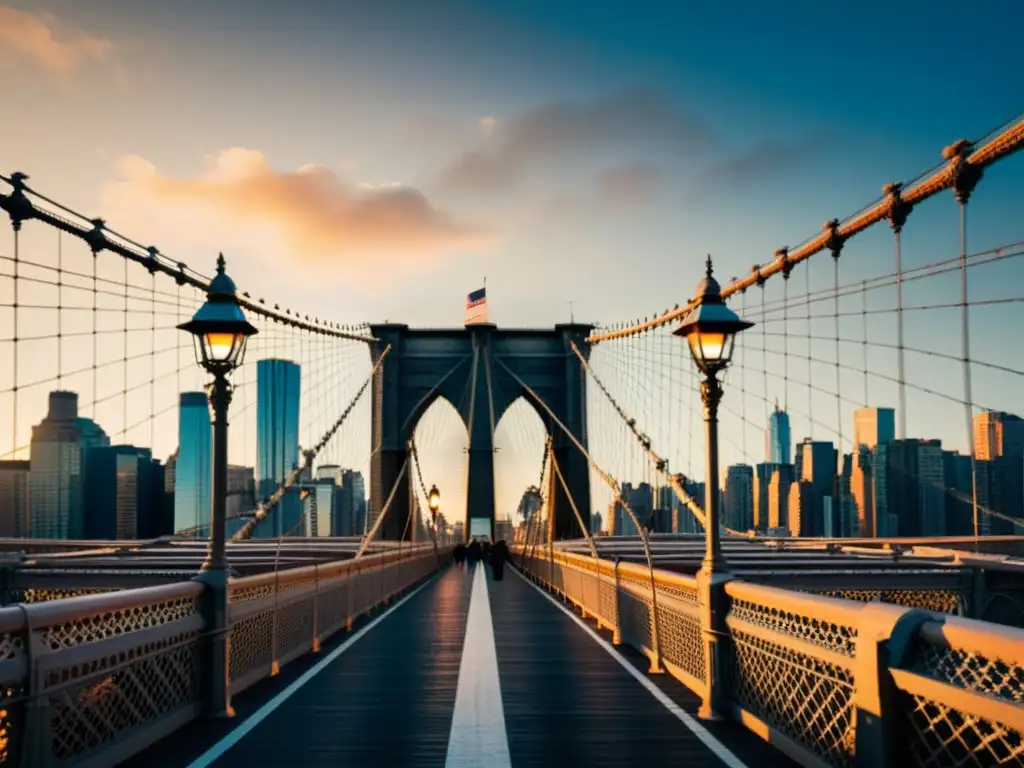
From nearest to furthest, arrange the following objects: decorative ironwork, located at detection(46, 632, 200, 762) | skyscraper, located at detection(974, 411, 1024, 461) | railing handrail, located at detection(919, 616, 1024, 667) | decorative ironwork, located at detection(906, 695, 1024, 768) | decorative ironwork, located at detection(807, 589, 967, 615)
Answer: railing handrail, located at detection(919, 616, 1024, 667) → decorative ironwork, located at detection(906, 695, 1024, 768) → decorative ironwork, located at detection(46, 632, 200, 762) → decorative ironwork, located at detection(807, 589, 967, 615) → skyscraper, located at detection(974, 411, 1024, 461)

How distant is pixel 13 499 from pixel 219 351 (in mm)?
54367

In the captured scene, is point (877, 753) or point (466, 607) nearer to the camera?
point (877, 753)

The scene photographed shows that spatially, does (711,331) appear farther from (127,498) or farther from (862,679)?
(127,498)

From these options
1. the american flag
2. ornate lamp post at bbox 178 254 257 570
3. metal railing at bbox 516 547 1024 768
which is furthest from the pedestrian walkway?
the american flag

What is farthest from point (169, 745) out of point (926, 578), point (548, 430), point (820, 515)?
point (820, 515)

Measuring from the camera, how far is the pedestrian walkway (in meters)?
8.36

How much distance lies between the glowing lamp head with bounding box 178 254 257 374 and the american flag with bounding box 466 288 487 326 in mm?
53676

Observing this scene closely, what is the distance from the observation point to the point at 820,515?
262ft

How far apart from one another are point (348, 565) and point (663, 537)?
3705cm

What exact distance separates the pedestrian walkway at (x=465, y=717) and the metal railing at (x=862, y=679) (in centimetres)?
39

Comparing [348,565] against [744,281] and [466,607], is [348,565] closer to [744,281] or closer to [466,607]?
[466,607]

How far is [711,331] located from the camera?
1084cm

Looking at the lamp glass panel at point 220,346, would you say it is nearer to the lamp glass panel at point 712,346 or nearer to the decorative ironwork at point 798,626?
the lamp glass panel at point 712,346

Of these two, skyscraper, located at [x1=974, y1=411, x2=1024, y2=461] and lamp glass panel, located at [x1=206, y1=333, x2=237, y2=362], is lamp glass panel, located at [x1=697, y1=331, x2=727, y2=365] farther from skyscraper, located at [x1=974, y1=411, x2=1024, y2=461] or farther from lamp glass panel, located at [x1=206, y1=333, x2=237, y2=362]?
skyscraper, located at [x1=974, y1=411, x2=1024, y2=461]
